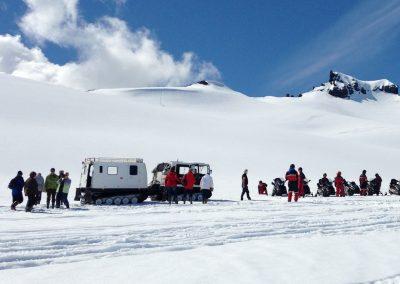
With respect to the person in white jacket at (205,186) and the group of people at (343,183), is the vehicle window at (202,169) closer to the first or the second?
the person in white jacket at (205,186)

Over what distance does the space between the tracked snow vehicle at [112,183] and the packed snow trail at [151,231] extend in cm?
809

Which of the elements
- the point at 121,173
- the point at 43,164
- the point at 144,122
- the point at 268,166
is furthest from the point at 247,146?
the point at 121,173

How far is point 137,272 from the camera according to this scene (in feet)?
21.8

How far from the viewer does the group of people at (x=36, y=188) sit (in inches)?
643

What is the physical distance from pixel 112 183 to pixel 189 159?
27.5 metres

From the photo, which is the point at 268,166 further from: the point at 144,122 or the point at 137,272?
the point at 137,272

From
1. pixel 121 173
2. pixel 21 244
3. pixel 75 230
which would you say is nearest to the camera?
pixel 21 244

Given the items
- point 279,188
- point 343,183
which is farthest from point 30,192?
point 343,183

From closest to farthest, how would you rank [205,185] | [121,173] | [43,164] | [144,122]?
[205,185] < [121,173] < [43,164] < [144,122]

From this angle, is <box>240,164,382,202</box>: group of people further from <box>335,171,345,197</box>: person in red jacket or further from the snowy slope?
the snowy slope

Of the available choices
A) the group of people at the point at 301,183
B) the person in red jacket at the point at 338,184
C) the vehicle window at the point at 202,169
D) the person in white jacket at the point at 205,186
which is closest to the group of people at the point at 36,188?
the person in white jacket at the point at 205,186

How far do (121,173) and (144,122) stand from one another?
4388cm

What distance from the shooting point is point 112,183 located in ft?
74.0

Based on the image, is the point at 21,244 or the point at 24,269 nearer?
the point at 24,269
